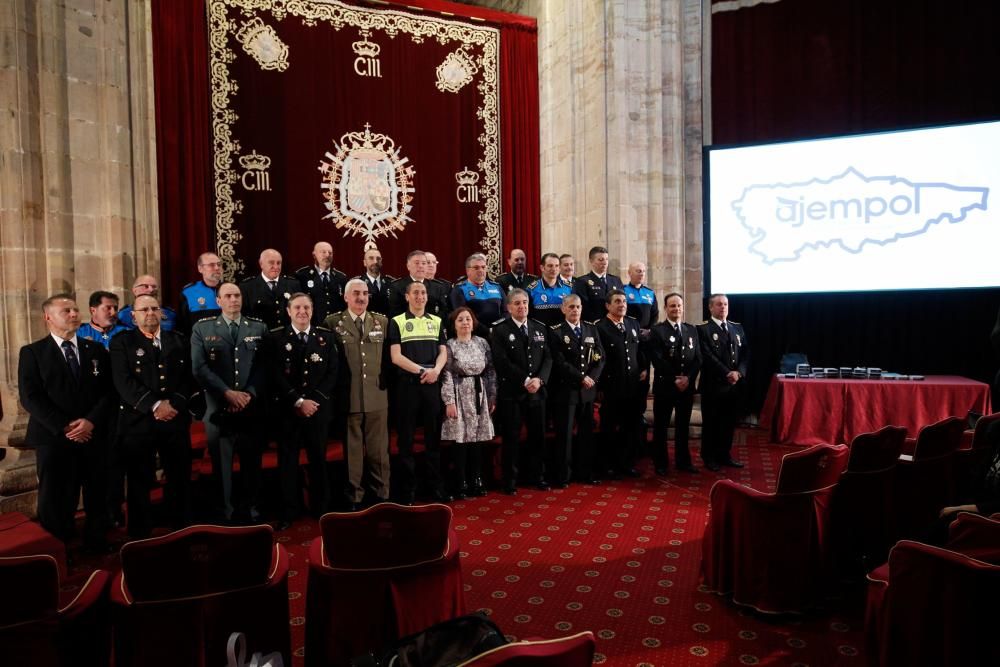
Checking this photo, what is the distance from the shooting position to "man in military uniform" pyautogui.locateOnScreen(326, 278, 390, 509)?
185 inches

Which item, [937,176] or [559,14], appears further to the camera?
[559,14]

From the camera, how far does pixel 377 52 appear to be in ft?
24.6

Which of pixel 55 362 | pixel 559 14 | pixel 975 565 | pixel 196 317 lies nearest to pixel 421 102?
pixel 559 14

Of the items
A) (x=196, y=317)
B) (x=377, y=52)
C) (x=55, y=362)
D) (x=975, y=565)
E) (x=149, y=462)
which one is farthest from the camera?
(x=377, y=52)

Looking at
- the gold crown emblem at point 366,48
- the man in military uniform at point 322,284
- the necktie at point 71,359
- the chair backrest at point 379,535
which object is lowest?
the chair backrest at point 379,535

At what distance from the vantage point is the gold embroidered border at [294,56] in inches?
264

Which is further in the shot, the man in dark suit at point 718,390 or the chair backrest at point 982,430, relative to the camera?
the man in dark suit at point 718,390

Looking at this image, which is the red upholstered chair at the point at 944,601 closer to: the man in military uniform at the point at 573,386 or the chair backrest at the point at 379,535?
the chair backrest at the point at 379,535

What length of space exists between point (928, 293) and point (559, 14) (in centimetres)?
502

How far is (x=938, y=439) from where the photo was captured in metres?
3.55

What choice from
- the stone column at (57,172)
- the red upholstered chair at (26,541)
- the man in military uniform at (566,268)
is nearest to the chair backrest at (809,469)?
the red upholstered chair at (26,541)

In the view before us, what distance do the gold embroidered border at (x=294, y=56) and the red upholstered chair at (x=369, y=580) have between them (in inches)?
200

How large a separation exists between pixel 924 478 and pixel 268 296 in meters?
4.63

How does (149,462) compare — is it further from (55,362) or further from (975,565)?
(975,565)
